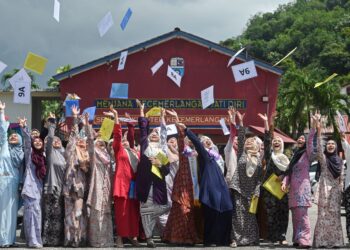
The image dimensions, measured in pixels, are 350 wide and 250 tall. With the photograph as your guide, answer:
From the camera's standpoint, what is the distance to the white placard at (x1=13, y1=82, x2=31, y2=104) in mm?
11462

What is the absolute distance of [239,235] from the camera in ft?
30.7

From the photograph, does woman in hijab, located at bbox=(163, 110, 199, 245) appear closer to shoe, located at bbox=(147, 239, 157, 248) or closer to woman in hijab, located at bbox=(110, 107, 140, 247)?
shoe, located at bbox=(147, 239, 157, 248)

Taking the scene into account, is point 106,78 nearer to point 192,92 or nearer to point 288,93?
point 192,92

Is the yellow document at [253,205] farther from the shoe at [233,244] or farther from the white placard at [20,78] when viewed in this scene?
the white placard at [20,78]

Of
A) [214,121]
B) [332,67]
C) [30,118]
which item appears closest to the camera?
[214,121]

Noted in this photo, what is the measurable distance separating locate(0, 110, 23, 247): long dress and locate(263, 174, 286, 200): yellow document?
3.75 meters

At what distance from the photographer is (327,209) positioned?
364 inches

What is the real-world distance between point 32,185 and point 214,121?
14843 millimetres

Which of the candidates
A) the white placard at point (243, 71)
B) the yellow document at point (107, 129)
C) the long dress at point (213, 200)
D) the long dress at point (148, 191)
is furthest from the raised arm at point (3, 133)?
the white placard at point (243, 71)

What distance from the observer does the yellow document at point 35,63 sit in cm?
1078

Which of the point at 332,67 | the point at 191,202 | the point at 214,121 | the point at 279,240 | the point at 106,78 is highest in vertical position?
the point at 332,67

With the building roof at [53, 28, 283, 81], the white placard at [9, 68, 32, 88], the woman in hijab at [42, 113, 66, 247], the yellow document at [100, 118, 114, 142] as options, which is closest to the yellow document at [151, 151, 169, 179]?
the yellow document at [100, 118, 114, 142]

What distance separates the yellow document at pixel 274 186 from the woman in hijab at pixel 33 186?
3.38m

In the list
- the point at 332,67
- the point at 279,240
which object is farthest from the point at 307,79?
the point at 332,67
